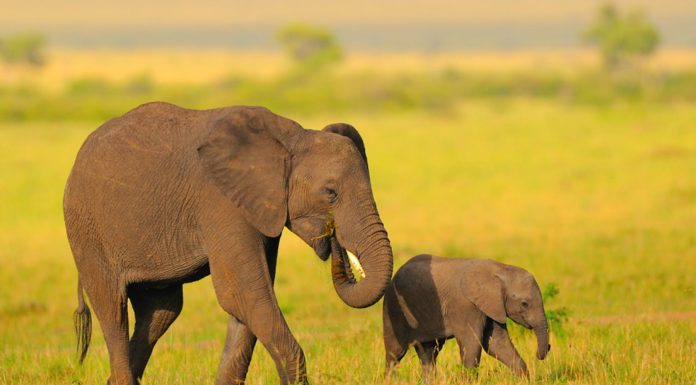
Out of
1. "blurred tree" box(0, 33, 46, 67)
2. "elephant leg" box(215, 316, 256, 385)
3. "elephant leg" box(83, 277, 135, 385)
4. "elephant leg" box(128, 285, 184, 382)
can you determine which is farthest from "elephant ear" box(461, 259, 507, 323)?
"blurred tree" box(0, 33, 46, 67)

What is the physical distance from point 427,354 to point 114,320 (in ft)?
7.45

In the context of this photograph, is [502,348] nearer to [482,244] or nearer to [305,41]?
[482,244]

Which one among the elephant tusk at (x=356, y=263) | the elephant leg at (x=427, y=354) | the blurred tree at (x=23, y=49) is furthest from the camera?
the blurred tree at (x=23, y=49)

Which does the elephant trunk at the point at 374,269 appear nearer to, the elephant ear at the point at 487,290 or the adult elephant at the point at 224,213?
the adult elephant at the point at 224,213

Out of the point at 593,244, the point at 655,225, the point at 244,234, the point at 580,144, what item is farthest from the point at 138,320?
the point at 580,144

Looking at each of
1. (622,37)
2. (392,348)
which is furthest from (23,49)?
(392,348)

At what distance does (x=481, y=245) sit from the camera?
20.9 m

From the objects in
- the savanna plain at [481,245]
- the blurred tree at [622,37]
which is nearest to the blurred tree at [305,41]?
the blurred tree at [622,37]

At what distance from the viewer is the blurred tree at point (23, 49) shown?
105812mm

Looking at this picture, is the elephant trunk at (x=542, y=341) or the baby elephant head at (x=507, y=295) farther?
the baby elephant head at (x=507, y=295)

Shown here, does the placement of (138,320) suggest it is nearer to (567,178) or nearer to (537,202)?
(537,202)

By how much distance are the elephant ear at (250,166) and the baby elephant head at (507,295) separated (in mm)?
1986

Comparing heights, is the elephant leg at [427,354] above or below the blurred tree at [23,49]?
below

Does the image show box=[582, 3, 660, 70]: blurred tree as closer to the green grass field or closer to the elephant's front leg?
the green grass field
